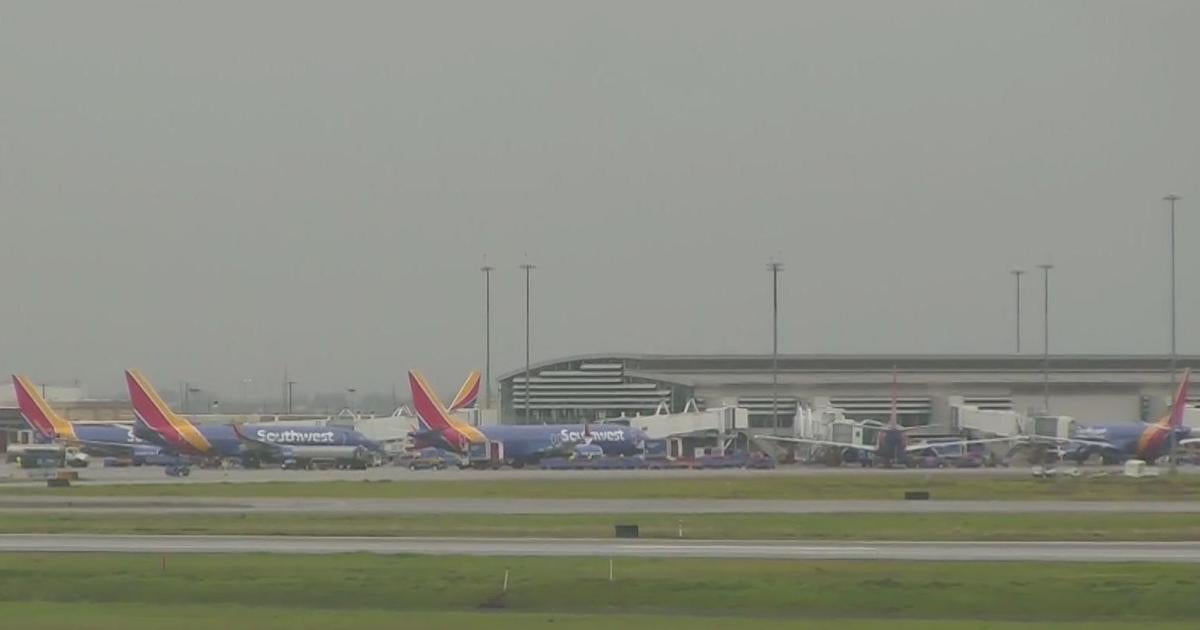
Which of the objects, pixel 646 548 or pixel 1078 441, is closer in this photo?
pixel 646 548

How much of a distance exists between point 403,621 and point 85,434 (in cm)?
11114

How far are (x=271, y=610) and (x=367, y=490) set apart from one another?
49.2 metres

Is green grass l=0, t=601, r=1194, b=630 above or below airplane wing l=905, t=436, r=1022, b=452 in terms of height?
above

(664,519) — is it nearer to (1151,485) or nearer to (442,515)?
(442,515)

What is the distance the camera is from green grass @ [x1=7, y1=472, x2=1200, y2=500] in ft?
250

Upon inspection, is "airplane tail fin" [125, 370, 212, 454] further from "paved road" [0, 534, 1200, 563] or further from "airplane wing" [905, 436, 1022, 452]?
"paved road" [0, 534, 1200, 563]

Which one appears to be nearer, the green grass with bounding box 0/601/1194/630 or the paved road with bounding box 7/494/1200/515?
the green grass with bounding box 0/601/1194/630

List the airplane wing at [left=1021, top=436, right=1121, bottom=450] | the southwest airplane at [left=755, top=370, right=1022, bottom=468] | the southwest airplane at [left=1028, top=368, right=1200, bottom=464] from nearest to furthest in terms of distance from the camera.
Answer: the southwest airplane at [left=1028, top=368, right=1200, bottom=464]
the southwest airplane at [left=755, top=370, right=1022, bottom=468]
the airplane wing at [left=1021, top=436, right=1121, bottom=450]

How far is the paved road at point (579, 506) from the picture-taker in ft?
210

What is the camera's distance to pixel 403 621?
32469 mm

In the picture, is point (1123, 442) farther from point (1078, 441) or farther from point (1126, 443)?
Answer: point (1078, 441)

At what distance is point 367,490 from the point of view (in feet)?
274

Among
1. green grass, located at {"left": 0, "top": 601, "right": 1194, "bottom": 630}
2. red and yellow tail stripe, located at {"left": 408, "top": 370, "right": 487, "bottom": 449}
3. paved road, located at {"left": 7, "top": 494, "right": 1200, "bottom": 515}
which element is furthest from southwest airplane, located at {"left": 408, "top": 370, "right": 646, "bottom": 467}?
green grass, located at {"left": 0, "top": 601, "right": 1194, "bottom": 630}

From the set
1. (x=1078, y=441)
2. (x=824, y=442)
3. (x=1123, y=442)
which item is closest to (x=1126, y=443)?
(x=1123, y=442)
